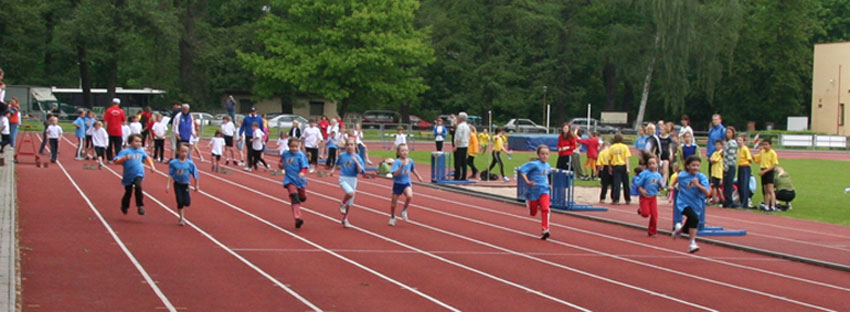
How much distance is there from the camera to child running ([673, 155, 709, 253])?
13758 mm

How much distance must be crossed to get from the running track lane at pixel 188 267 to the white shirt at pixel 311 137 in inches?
433

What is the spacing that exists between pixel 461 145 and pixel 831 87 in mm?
44010

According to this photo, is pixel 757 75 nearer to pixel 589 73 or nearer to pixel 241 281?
pixel 589 73

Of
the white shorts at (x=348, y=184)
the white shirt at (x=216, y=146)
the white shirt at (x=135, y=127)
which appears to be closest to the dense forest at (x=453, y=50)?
the white shirt at (x=135, y=127)

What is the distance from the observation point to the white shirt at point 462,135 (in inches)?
941

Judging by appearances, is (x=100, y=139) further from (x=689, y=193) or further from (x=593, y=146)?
(x=689, y=193)

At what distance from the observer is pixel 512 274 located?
11.6 m

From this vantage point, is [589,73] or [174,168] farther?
[589,73]

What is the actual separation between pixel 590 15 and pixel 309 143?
44973 mm

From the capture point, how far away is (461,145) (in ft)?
79.3

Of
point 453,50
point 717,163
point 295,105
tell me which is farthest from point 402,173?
point 453,50

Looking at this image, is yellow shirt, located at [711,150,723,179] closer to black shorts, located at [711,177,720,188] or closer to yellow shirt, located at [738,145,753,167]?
black shorts, located at [711,177,720,188]

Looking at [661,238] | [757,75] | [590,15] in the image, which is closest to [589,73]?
[590,15]

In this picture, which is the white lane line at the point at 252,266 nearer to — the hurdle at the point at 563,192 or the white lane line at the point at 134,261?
the white lane line at the point at 134,261
